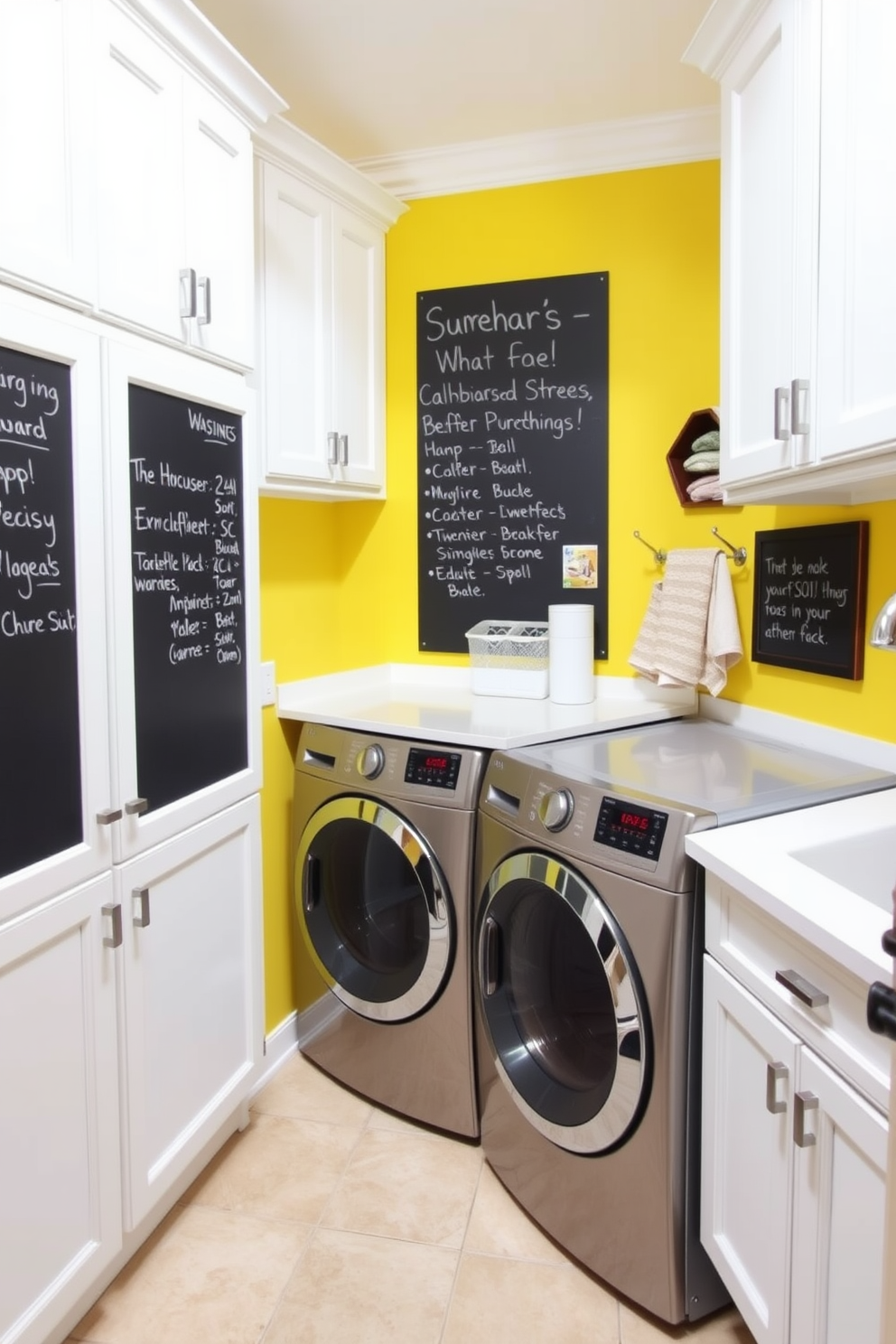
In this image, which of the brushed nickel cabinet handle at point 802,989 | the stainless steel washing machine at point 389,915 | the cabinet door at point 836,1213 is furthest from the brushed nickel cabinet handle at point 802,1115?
the stainless steel washing machine at point 389,915

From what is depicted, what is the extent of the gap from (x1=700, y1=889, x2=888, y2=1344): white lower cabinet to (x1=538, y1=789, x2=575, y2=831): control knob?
1.06 feet

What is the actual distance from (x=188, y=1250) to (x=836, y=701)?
1.81 meters

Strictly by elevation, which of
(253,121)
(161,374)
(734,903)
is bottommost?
(734,903)

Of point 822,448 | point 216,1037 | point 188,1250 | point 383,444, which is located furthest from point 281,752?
point 822,448

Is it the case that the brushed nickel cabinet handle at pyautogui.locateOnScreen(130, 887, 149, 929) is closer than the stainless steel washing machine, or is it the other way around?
the brushed nickel cabinet handle at pyautogui.locateOnScreen(130, 887, 149, 929)

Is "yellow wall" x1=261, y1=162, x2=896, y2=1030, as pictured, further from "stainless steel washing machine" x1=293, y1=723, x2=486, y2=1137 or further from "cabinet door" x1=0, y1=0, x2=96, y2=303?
"cabinet door" x1=0, y1=0, x2=96, y2=303

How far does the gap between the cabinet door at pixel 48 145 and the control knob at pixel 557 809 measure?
1212 mm

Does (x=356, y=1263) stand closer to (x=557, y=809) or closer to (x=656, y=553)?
(x=557, y=809)

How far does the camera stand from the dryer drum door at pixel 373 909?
1987 mm

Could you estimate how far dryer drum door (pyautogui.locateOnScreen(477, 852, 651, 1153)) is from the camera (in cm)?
153

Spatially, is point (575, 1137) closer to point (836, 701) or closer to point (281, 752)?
point (836, 701)

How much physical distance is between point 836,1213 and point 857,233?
1.39m

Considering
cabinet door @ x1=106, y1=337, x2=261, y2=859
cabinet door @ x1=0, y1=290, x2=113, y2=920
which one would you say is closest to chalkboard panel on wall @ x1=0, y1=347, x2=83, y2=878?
cabinet door @ x1=0, y1=290, x2=113, y2=920

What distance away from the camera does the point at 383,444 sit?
260cm
